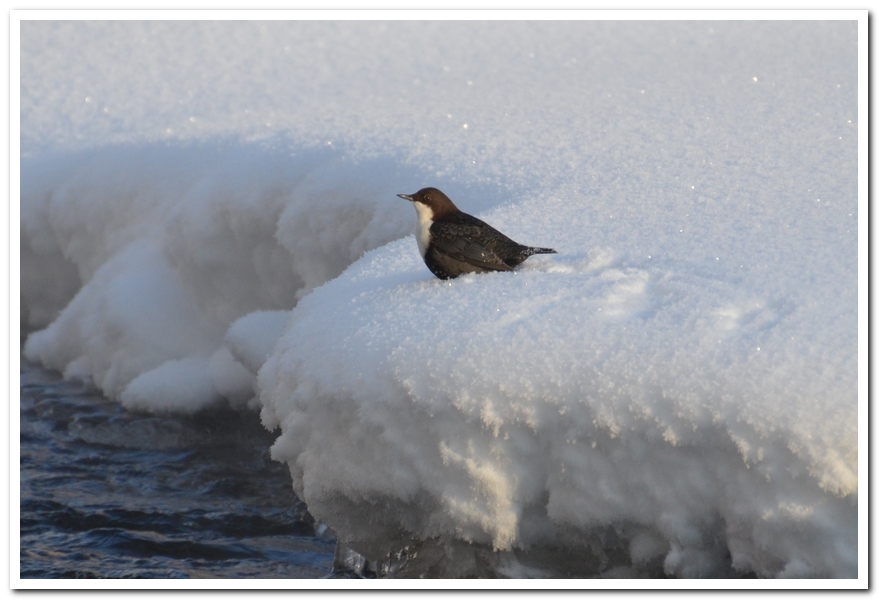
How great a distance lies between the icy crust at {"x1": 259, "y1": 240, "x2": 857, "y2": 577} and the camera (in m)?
2.43

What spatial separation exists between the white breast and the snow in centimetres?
15

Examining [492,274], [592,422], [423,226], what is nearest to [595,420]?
[592,422]

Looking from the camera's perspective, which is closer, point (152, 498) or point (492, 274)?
point (492, 274)

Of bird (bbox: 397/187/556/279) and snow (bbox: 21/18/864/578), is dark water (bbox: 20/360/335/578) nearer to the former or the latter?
snow (bbox: 21/18/864/578)

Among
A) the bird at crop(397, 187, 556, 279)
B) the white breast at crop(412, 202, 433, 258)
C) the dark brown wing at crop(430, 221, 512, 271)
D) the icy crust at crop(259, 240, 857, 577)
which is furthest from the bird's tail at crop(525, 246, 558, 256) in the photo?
the white breast at crop(412, 202, 433, 258)

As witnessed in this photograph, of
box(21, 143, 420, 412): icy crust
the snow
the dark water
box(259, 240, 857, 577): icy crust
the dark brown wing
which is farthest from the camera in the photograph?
box(21, 143, 420, 412): icy crust

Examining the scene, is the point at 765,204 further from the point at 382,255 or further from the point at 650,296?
the point at 382,255

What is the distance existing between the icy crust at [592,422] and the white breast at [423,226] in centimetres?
23

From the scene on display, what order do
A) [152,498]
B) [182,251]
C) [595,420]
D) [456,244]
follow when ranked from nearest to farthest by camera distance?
[595,420] < [456,244] < [152,498] < [182,251]

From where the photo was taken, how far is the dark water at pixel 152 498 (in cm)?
378

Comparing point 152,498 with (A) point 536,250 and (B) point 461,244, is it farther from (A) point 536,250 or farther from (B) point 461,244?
(A) point 536,250

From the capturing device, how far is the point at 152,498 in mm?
4363

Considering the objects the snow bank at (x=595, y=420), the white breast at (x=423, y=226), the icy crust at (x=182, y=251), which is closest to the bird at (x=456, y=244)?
the white breast at (x=423, y=226)

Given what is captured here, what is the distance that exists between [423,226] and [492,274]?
300mm
